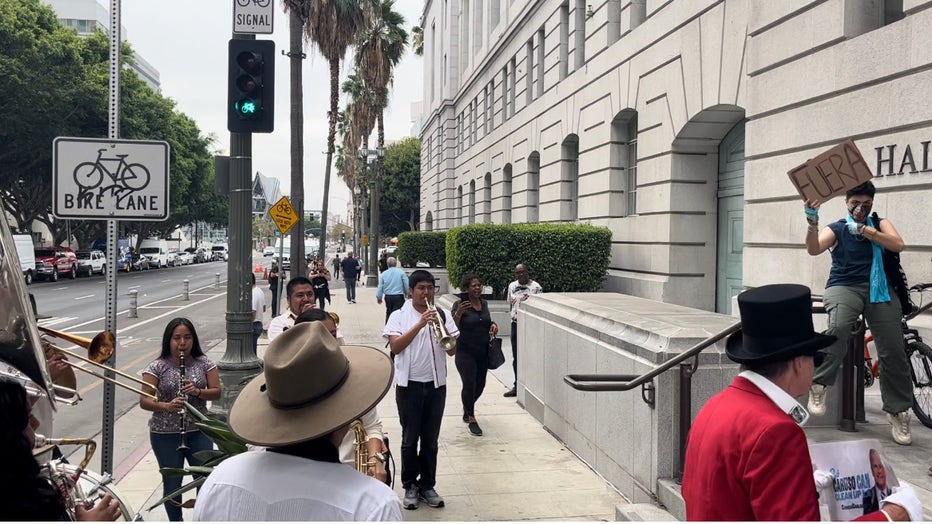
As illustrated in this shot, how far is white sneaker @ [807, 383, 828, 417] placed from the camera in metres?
5.55

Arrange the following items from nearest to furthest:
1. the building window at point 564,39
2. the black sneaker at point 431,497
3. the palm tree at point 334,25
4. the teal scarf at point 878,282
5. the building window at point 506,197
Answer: the teal scarf at point 878,282
the black sneaker at point 431,497
the building window at point 564,39
the palm tree at point 334,25
the building window at point 506,197

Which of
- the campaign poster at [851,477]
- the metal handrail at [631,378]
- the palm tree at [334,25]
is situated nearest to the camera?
the campaign poster at [851,477]

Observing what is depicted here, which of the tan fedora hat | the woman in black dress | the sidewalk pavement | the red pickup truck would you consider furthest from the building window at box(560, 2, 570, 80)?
the red pickup truck

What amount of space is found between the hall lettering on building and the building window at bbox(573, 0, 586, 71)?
43.9 feet

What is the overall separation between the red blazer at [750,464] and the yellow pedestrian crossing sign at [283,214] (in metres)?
13.5

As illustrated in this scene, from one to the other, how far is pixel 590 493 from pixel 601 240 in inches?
462

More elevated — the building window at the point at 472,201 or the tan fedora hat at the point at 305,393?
the building window at the point at 472,201

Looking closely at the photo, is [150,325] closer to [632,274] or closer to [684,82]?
[632,274]

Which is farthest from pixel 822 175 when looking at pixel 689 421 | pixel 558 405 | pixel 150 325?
pixel 150 325

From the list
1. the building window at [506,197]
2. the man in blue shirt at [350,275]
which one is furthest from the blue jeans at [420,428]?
the building window at [506,197]

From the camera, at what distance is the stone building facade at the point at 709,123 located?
885 cm

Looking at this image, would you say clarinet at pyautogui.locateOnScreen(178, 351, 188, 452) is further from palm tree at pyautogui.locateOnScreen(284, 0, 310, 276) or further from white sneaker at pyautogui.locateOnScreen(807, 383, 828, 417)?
palm tree at pyautogui.locateOnScreen(284, 0, 310, 276)

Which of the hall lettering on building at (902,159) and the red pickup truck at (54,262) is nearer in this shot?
the hall lettering on building at (902,159)

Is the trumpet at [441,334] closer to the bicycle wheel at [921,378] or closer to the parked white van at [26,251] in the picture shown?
the bicycle wheel at [921,378]
